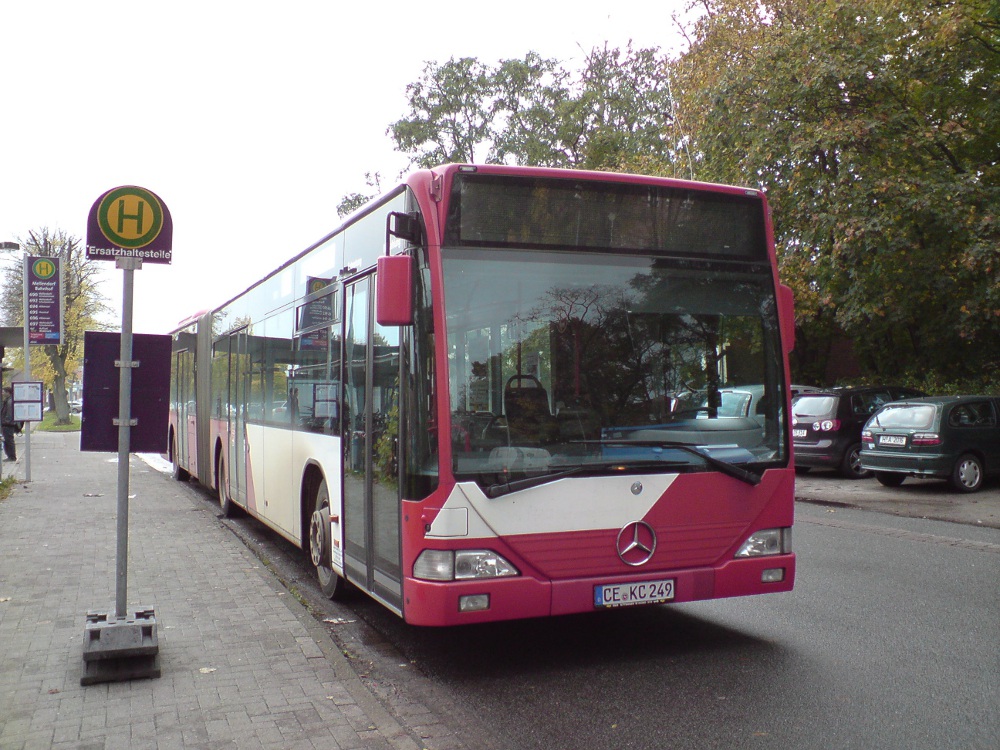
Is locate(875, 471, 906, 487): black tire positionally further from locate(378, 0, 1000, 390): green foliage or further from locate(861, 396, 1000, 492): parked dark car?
locate(378, 0, 1000, 390): green foliage

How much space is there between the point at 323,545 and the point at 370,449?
1.79 m

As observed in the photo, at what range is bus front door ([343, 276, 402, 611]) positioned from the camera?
601 centimetres

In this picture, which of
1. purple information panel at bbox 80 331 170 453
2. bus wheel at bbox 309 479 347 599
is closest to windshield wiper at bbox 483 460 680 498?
purple information panel at bbox 80 331 170 453

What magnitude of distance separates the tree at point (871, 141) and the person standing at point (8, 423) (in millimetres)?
17370

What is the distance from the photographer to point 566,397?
5738 mm

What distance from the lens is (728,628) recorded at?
692cm

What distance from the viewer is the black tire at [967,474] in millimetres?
15750

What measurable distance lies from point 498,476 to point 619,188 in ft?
6.18

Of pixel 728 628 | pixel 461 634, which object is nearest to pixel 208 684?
pixel 461 634

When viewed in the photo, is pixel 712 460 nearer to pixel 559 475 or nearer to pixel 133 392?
pixel 559 475

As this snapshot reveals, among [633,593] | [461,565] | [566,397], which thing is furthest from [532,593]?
[566,397]

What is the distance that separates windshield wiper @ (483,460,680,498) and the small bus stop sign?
248 cm

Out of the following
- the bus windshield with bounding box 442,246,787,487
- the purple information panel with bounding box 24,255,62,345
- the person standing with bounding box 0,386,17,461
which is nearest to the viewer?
the bus windshield with bounding box 442,246,787,487

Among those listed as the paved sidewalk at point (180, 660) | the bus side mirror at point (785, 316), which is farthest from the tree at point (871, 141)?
the paved sidewalk at point (180, 660)
